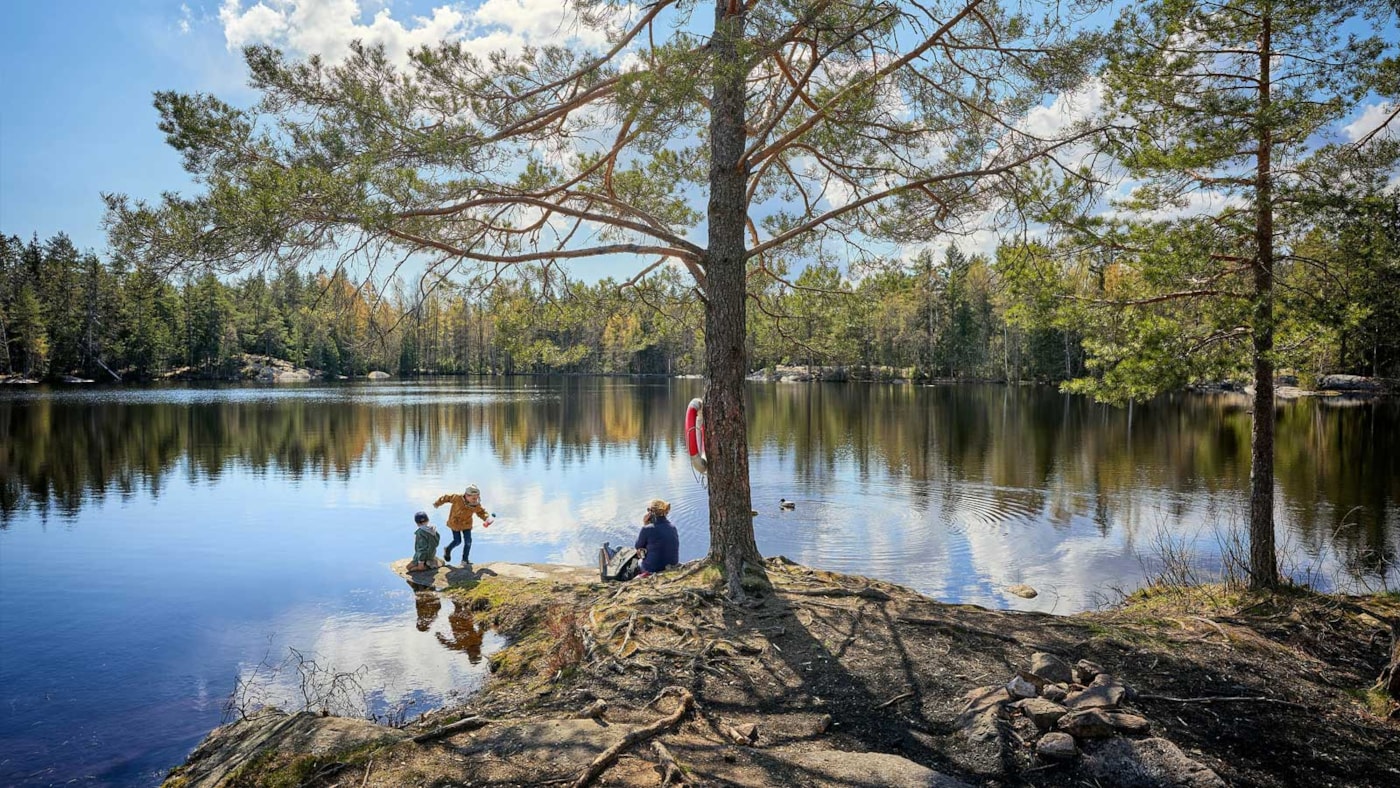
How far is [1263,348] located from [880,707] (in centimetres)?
669

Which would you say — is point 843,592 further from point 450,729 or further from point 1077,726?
point 450,729

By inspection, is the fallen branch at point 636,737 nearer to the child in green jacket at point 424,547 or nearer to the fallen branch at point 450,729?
the fallen branch at point 450,729

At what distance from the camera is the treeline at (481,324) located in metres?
7.54

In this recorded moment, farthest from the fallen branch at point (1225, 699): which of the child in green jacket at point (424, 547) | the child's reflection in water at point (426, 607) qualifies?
the child in green jacket at point (424, 547)

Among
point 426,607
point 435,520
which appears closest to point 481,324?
point 435,520

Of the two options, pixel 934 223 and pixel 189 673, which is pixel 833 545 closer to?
pixel 934 223

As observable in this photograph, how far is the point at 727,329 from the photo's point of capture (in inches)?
301

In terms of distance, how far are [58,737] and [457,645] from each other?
3922 millimetres

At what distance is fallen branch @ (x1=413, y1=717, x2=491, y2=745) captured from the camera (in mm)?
4406

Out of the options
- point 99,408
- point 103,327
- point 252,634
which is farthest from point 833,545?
point 103,327

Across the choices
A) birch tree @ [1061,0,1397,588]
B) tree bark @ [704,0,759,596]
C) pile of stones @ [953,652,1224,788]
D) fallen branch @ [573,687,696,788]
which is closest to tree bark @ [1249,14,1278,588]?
birch tree @ [1061,0,1397,588]

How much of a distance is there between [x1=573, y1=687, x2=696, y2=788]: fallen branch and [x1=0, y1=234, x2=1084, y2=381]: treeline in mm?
4036

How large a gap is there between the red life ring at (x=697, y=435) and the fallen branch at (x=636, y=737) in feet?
10.7

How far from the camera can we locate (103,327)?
69062 millimetres
